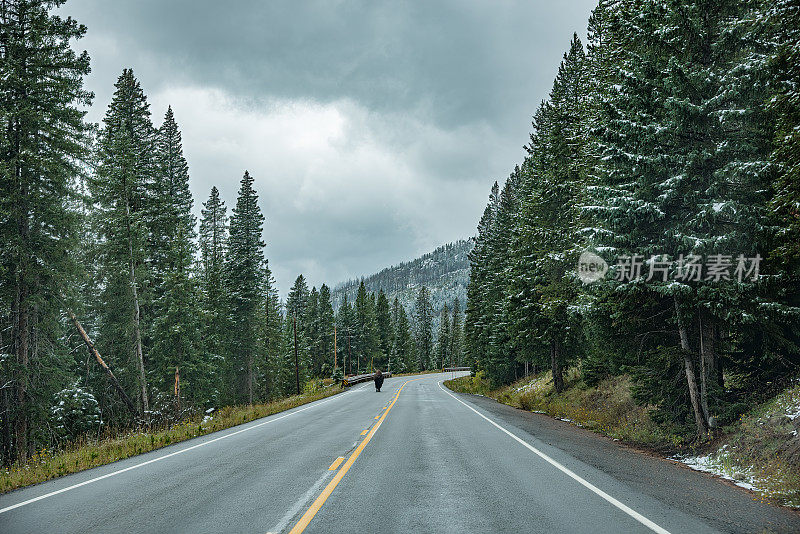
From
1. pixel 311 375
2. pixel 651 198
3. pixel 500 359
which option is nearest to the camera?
pixel 651 198

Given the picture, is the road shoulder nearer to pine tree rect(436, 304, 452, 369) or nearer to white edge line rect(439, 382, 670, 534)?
white edge line rect(439, 382, 670, 534)

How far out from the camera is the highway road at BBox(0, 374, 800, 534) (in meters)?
5.01

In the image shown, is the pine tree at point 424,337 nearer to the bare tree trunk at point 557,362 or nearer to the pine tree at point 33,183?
the bare tree trunk at point 557,362

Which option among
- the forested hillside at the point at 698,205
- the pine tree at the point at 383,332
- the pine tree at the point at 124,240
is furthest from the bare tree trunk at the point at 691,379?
the pine tree at the point at 383,332

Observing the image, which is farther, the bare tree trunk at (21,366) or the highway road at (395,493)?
the bare tree trunk at (21,366)

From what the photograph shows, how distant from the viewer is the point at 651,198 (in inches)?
391

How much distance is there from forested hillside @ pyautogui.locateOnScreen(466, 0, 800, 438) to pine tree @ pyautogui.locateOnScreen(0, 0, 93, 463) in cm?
1906

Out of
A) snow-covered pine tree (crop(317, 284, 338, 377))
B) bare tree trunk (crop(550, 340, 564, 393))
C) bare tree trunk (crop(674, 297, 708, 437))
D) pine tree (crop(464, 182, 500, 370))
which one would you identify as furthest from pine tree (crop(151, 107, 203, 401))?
snow-covered pine tree (crop(317, 284, 338, 377))

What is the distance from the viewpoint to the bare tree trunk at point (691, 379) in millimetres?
9344

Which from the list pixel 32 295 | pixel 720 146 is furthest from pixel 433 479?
pixel 32 295

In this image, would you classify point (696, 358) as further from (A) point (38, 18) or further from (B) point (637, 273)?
(A) point (38, 18)

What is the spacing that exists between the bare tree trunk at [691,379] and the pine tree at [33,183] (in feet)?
67.5

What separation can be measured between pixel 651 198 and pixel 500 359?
25.5 meters

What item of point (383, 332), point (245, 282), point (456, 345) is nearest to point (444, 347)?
point (456, 345)
